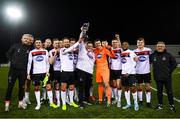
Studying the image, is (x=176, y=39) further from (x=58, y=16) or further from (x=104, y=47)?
(x=104, y=47)

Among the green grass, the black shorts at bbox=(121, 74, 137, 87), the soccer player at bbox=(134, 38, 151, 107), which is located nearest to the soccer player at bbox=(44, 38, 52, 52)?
the green grass

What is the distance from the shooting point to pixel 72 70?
30.4ft

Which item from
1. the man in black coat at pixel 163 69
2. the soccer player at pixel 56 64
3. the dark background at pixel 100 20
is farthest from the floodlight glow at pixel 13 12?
the man in black coat at pixel 163 69

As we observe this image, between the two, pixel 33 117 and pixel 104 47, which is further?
pixel 104 47

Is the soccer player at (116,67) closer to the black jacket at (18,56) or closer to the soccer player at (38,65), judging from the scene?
the soccer player at (38,65)

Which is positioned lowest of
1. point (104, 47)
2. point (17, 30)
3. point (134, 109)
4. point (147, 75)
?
point (134, 109)

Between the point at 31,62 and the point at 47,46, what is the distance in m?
1.10

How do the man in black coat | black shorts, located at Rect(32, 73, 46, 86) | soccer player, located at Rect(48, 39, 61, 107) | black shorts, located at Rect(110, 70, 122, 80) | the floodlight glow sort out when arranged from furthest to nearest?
1. the floodlight glow
2. black shorts, located at Rect(110, 70, 122, 80)
3. soccer player, located at Rect(48, 39, 61, 107)
4. black shorts, located at Rect(32, 73, 46, 86)
5. the man in black coat

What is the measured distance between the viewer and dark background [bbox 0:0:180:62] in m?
37.1

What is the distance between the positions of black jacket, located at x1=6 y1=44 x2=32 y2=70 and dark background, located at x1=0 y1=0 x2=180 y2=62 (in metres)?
28.0

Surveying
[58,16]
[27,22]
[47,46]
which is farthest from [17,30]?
[47,46]

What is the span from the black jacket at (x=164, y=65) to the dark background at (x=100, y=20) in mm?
28009

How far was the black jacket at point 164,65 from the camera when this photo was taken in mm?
8844

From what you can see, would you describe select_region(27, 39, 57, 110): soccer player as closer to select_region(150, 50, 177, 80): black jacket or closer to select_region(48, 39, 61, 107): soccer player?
select_region(48, 39, 61, 107): soccer player
